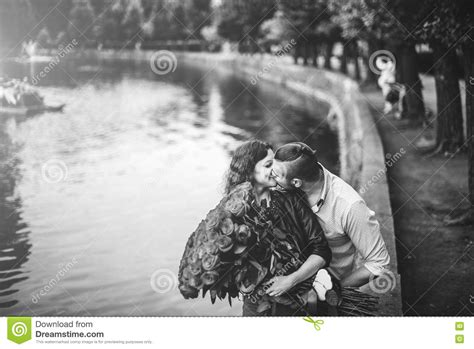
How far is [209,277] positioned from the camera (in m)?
3.38

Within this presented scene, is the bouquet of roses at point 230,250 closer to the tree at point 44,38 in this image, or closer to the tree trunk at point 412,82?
the tree at point 44,38

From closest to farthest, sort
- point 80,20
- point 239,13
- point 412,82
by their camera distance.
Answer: point 80,20 < point 412,82 < point 239,13

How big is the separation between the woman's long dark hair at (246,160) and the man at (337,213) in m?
0.09

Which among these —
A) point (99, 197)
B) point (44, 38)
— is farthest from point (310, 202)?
point (44, 38)

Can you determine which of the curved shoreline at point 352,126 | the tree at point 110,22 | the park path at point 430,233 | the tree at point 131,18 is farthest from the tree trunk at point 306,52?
the tree at point 110,22

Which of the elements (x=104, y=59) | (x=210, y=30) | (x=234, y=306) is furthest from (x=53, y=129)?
(x=210, y=30)

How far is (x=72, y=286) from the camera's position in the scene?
4203 millimetres

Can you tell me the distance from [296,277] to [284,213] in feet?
1.15

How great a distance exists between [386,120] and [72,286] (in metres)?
4.65

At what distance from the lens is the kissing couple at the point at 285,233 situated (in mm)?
3270

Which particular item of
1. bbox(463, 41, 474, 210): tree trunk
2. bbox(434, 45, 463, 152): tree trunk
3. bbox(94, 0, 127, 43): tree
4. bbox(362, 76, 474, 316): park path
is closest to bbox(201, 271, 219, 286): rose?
bbox(362, 76, 474, 316): park path

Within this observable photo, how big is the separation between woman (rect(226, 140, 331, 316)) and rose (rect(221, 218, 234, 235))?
0.18m

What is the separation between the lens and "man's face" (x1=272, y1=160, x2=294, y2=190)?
3.29m

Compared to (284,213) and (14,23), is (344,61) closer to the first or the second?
(14,23)
